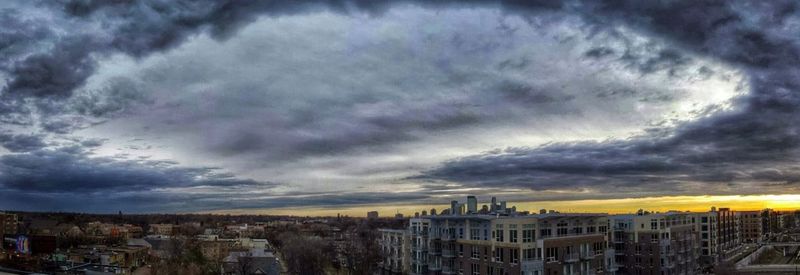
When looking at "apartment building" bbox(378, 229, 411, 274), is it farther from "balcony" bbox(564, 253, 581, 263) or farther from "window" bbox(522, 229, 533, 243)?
"window" bbox(522, 229, 533, 243)

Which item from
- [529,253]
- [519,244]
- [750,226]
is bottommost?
[750,226]

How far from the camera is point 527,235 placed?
170 feet

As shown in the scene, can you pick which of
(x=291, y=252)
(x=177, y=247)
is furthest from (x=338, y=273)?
(x=177, y=247)

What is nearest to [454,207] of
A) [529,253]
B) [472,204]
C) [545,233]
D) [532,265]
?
[472,204]

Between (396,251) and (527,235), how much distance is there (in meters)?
28.2

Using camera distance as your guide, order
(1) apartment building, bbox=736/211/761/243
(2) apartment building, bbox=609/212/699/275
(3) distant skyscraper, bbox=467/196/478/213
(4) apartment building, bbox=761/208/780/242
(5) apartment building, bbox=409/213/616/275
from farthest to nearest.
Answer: (4) apartment building, bbox=761/208/780/242
(1) apartment building, bbox=736/211/761/243
(2) apartment building, bbox=609/212/699/275
(3) distant skyscraper, bbox=467/196/478/213
(5) apartment building, bbox=409/213/616/275

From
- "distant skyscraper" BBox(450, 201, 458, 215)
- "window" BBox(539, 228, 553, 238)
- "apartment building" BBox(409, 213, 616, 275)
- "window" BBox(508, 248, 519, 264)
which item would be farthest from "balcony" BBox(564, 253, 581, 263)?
"distant skyscraper" BBox(450, 201, 458, 215)

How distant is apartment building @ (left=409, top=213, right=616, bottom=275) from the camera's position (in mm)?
51438

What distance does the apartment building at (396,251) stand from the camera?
2928 inches

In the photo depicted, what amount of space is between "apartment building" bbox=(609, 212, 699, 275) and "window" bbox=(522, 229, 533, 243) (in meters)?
21.2

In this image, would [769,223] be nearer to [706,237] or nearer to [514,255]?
[706,237]

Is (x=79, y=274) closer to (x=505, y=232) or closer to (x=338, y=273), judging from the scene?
(x=505, y=232)

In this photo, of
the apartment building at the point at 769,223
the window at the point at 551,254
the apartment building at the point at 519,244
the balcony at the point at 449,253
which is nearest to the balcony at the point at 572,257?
the apartment building at the point at 519,244

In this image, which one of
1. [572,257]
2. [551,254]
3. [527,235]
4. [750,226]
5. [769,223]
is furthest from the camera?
[769,223]
